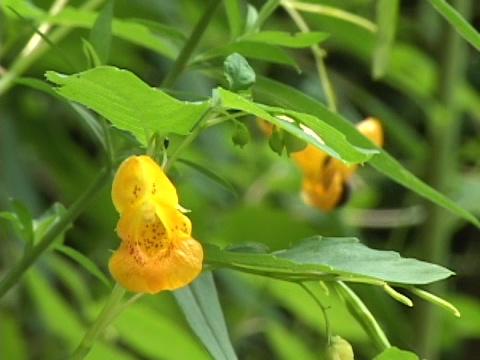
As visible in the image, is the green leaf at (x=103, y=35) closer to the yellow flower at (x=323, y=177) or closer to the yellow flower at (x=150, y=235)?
the yellow flower at (x=150, y=235)

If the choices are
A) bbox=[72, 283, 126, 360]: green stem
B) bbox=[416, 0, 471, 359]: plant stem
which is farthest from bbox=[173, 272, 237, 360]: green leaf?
bbox=[416, 0, 471, 359]: plant stem

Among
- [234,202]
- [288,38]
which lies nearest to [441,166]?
[234,202]

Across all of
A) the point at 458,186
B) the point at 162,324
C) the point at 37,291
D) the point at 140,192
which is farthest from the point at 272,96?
the point at 458,186

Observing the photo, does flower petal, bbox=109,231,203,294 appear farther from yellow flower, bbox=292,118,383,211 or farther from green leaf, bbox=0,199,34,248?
yellow flower, bbox=292,118,383,211

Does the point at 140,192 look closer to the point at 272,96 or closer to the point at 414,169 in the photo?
the point at 272,96

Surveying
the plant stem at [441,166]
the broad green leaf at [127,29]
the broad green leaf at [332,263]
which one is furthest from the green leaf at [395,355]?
the plant stem at [441,166]

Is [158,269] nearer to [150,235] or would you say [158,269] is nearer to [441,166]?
[150,235]
